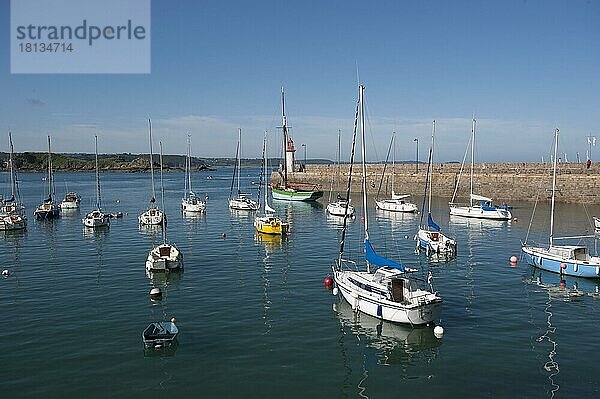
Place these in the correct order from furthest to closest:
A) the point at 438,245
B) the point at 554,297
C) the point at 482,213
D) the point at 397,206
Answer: the point at 397,206 < the point at 482,213 < the point at 438,245 < the point at 554,297

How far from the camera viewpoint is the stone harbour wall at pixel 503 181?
215ft

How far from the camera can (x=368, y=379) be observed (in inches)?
685

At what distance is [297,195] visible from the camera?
8406 cm

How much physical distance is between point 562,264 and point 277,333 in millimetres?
19354

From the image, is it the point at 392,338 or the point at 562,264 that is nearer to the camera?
the point at 392,338

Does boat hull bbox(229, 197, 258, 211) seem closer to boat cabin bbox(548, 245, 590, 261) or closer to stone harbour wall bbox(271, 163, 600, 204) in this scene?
stone harbour wall bbox(271, 163, 600, 204)

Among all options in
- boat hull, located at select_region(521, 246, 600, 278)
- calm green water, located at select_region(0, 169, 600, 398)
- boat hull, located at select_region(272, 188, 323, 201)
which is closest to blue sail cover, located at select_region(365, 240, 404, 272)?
calm green water, located at select_region(0, 169, 600, 398)

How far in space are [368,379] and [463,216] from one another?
148ft

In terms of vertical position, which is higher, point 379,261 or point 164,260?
point 379,261

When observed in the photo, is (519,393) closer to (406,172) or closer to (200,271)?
(200,271)

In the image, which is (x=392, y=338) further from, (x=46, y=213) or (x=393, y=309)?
(x=46, y=213)

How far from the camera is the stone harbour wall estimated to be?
2576 inches

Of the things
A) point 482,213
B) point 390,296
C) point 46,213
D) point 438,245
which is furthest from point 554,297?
point 46,213

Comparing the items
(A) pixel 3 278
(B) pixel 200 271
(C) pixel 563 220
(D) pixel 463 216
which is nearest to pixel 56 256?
(A) pixel 3 278
